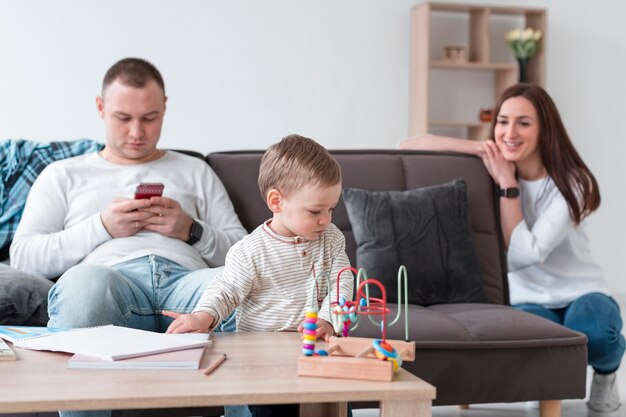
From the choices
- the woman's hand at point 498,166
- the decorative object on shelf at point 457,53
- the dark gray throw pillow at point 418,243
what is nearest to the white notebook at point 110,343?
the dark gray throw pillow at point 418,243

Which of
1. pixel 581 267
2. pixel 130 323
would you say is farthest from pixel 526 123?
pixel 130 323

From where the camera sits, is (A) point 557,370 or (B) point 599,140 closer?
(A) point 557,370

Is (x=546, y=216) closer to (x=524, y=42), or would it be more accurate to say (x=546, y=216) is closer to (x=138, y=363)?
(x=138, y=363)

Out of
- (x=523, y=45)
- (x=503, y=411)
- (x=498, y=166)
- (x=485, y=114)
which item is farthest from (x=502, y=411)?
(x=523, y=45)

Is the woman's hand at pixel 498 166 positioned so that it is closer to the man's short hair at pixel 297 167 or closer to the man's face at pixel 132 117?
the man's face at pixel 132 117

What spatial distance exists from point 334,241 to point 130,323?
0.56 metres

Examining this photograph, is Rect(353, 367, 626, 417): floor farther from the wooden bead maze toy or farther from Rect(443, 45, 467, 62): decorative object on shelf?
Rect(443, 45, 467, 62): decorative object on shelf

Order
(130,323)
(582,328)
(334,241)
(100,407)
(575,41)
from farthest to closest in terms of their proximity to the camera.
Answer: (575,41), (582,328), (130,323), (334,241), (100,407)

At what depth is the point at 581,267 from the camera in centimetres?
276

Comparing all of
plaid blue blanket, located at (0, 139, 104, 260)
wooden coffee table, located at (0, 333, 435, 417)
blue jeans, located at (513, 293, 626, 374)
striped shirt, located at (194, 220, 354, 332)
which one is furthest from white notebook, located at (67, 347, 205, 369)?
blue jeans, located at (513, 293, 626, 374)

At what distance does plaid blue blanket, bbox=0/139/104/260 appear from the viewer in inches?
99.6

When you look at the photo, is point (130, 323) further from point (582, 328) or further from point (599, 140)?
point (599, 140)

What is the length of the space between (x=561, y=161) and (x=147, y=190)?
135 centimetres

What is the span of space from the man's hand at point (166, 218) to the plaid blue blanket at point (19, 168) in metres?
0.47
